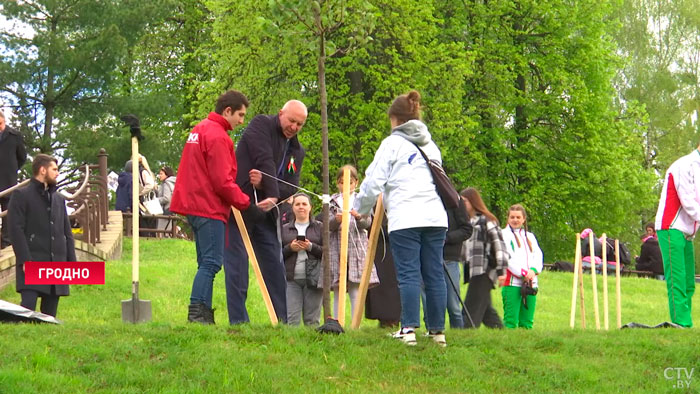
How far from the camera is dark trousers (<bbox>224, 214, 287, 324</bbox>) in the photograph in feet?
30.5

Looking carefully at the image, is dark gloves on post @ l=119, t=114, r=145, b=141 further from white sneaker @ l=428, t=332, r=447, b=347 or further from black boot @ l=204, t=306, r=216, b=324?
white sneaker @ l=428, t=332, r=447, b=347

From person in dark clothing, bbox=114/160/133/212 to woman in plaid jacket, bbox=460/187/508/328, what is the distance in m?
12.2

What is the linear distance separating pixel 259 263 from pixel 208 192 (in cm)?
107

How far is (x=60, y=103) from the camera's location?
34719mm

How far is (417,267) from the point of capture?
8227 millimetres

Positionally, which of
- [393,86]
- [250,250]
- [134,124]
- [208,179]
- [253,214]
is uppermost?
[393,86]

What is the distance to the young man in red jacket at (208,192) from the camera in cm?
880

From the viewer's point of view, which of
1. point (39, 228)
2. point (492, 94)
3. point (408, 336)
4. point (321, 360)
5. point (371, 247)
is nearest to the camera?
point (321, 360)

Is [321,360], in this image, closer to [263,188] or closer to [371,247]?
[371,247]

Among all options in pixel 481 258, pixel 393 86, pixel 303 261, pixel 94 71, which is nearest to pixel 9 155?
pixel 303 261

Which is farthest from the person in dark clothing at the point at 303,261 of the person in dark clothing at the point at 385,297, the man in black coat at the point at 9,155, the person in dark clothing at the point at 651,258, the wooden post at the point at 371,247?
the person in dark clothing at the point at 651,258

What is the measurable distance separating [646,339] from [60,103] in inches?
1102

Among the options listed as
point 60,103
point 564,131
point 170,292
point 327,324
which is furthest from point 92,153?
→ point 327,324

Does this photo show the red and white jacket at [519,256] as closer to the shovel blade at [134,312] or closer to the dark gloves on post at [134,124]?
the shovel blade at [134,312]
